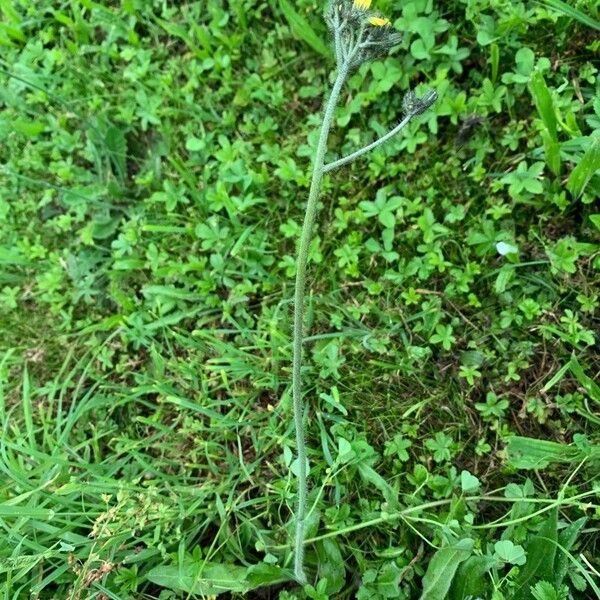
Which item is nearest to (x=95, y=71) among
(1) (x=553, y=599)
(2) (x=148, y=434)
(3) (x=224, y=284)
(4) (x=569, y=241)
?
(3) (x=224, y=284)

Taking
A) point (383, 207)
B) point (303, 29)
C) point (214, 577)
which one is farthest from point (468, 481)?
point (303, 29)

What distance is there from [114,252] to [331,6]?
1.61 metres

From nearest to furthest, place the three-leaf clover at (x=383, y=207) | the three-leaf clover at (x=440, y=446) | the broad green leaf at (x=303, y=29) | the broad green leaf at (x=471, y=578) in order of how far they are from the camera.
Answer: the broad green leaf at (x=471, y=578), the three-leaf clover at (x=440, y=446), the three-leaf clover at (x=383, y=207), the broad green leaf at (x=303, y=29)

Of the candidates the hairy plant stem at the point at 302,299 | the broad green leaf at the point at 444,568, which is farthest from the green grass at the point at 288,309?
the hairy plant stem at the point at 302,299

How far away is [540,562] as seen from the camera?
2199mm

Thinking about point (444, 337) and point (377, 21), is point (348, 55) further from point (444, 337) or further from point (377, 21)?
point (444, 337)

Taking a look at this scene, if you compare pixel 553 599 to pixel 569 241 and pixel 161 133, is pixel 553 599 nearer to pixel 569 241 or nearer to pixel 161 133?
pixel 569 241

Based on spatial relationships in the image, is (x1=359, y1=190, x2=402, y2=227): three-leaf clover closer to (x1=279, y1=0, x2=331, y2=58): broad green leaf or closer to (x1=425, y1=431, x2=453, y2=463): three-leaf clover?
(x1=279, y1=0, x2=331, y2=58): broad green leaf

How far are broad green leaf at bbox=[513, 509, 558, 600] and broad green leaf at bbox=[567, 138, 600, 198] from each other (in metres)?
1.15

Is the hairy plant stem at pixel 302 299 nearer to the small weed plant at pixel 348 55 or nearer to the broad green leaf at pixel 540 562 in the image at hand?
the small weed plant at pixel 348 55

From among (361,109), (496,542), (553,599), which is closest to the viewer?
(553,599)

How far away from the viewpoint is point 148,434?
279 centimetres

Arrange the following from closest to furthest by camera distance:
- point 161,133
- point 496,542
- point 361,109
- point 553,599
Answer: point 553,599, point 496,542, point 361,109, point 161,133

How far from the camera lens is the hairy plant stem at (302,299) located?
5.60ft
